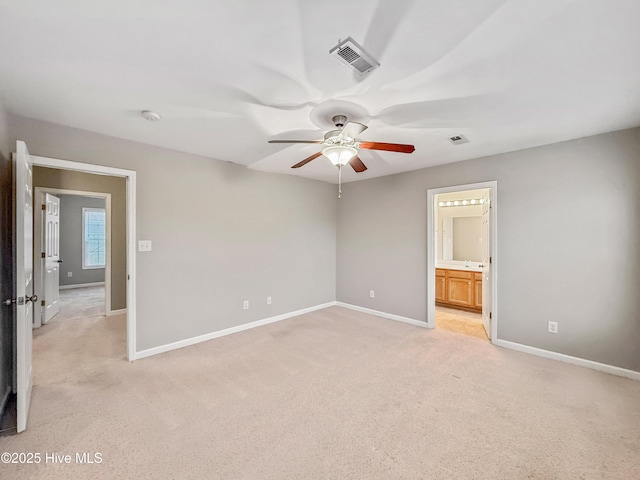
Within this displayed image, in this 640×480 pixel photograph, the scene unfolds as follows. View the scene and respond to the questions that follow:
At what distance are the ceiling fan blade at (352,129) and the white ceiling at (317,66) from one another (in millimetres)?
232

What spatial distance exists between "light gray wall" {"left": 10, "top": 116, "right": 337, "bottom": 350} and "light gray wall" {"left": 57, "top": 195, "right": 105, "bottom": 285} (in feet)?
20.0

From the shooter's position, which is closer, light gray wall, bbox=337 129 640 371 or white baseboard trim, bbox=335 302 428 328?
light gray wall, bbox=337 129 640 371

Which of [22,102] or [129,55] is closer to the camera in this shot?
[129,55]

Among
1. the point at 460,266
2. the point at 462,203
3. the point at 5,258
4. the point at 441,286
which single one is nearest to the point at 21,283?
the point at 5,258

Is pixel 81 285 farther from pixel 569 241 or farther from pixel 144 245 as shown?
pixel 569 241

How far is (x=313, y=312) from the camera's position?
5.00 meters

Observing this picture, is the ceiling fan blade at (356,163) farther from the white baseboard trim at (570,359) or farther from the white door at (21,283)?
the white baseboard trim at (570,359)

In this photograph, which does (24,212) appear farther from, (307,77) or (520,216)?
(520,216)

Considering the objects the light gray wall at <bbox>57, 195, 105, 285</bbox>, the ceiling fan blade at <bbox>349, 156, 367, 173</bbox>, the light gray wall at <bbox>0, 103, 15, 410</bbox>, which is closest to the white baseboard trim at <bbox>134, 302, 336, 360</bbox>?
the light gray wall at <bbox>0, 103, 15, 410</bbox>

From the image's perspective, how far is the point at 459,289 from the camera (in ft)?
16.7

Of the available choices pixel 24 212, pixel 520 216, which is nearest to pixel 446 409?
pixel 520 216

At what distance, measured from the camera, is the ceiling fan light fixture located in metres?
2.30

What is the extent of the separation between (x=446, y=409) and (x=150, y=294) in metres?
3.28

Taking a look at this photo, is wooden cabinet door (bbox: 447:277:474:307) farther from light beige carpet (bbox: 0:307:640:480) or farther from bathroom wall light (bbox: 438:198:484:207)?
light beige carpet (bbox: 0:307:640:480)
